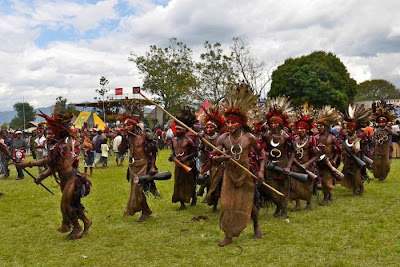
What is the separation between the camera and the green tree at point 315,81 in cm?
4125

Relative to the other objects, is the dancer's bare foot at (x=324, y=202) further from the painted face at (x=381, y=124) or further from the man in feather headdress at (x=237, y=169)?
the painted face at (x=381, y=124)

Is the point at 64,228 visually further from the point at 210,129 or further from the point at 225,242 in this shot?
the point at 210,129

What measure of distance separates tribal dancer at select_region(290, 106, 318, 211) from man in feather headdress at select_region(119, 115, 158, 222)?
10.1ft

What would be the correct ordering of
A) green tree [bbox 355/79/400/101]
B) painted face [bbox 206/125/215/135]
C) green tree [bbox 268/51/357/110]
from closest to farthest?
painted face [bbox 206/125/215/135] < green tree [bbox 268/51/357/110] < green tree [bbox 355/79/400/101]

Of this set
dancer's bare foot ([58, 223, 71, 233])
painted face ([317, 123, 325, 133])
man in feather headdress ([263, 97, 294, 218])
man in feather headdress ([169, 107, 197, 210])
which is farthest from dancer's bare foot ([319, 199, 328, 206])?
dancer's bare foot ([58, 223, 71, 233])

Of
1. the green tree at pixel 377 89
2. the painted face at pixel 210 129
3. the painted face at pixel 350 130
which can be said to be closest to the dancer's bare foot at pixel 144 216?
the painted face at pixel 210 129

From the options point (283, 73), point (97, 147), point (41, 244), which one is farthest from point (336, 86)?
point (41, 244)

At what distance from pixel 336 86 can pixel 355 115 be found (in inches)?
1352

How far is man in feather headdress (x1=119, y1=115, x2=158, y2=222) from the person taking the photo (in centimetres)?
831

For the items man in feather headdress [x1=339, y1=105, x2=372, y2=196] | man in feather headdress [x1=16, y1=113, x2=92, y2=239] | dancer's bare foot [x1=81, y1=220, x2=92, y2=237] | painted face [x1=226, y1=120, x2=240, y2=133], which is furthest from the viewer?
man in feather headdress [x1=339, y1=105, x2=372, y2=196]

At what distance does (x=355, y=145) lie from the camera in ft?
35.2

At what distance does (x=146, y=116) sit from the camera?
9.65m

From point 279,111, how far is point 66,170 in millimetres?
4505

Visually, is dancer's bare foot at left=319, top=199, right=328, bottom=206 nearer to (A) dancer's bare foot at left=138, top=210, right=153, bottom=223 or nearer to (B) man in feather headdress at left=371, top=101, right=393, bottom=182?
(B) man in feather headdress at left=371, top=101, right=393, bottom=182
